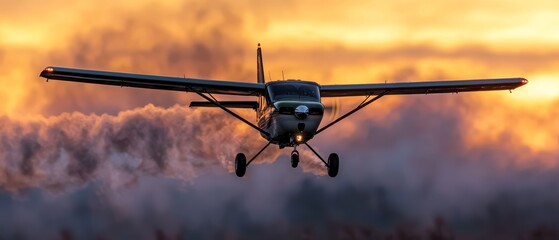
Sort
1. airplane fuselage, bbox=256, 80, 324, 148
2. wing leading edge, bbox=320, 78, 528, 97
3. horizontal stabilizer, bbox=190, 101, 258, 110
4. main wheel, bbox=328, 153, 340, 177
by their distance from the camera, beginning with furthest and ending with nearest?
wing leading edge, bbox=320, 78, 528, 97 < horizontal stabilizer, bbox=190, 101, 258, 110 < main wheel, bbox=328, 153, 340, 177 < airplane fuselage, bbox=256, 80, 324, 148

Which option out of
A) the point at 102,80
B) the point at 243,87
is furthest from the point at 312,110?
the point at 102,80

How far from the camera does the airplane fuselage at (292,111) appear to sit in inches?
1989

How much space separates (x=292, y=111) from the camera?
50625mm

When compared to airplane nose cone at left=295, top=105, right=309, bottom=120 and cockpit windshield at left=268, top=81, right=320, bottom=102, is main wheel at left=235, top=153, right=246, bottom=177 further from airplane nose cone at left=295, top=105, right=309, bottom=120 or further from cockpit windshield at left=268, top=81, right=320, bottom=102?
airplane nose cone at left=295, top=105, right=309, bottom=120

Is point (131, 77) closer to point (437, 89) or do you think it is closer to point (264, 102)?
point (264, 102)

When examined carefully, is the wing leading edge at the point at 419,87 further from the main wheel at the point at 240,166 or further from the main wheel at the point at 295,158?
the main wheel at the point at 295,158

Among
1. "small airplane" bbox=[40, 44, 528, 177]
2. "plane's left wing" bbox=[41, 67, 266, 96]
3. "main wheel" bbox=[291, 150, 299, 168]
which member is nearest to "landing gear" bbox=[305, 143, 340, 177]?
"small airplane" bbox=[40, 44, 528, 177]

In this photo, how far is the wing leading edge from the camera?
5766 centimetres

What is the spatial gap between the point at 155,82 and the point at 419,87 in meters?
11.9

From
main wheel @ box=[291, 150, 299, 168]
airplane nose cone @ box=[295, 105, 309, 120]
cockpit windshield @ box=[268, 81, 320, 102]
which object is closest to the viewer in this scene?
airplane nose cone @ box=[295, 105, 309, 120]

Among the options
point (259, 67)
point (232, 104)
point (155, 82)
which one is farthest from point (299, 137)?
point (259, 67)

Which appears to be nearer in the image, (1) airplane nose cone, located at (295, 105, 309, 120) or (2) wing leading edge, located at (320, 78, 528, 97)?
(1) airplane nose cone, located at (295, 105, 309, 120)

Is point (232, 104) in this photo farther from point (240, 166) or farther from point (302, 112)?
point (302, 112)

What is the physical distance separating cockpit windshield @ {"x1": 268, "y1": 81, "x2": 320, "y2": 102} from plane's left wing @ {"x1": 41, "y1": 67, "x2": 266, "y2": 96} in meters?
2.21
